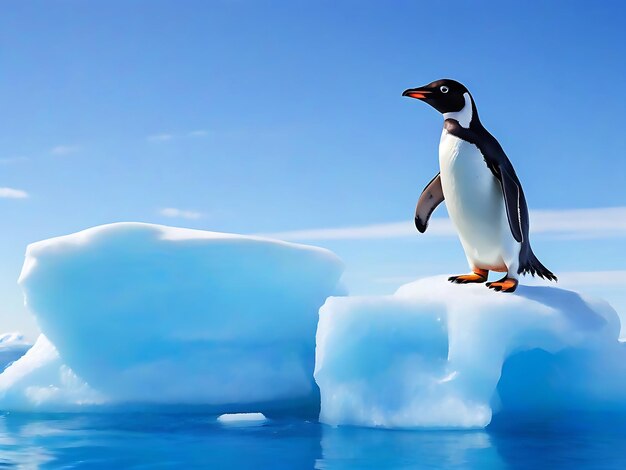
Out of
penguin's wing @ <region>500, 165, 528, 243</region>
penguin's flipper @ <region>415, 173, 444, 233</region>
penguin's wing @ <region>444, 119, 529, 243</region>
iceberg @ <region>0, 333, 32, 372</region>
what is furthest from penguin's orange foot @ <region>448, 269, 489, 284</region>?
iceberg @ <region>0, 333, 32, 372</region>

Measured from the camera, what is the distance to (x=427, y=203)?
6133 millimetres

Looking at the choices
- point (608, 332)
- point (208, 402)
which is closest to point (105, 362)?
point (208, 402)

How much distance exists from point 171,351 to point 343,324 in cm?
192

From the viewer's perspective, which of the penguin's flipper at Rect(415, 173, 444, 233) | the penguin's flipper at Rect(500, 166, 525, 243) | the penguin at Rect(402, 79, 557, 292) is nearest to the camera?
the penguin's flipper at Rect(500, 166, 525, 243)

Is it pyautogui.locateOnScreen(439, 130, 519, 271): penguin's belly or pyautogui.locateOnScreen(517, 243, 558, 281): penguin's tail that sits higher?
pyautogui.locateOnScreen(439, 130, 519, 271): penguin's belly

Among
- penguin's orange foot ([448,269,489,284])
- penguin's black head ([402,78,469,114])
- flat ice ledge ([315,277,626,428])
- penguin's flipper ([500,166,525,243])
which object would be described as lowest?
flat ice ledge ([315,277,626,428])

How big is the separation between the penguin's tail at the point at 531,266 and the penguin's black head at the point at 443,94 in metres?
1.13

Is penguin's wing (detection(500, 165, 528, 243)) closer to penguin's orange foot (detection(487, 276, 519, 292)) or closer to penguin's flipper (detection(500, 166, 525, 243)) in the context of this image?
penguin's flipper (detection(500, 166, 525, 243))

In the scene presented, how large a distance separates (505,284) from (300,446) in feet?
6.42

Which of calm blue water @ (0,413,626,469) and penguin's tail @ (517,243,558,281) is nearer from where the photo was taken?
calm blue water @ (0,413,626,469)

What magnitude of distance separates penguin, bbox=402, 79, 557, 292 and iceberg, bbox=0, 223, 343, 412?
1.68 m

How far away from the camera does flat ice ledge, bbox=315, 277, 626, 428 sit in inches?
191

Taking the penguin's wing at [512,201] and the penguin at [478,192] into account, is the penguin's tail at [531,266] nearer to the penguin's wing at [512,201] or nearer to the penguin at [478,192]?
the penguin at [478,192]

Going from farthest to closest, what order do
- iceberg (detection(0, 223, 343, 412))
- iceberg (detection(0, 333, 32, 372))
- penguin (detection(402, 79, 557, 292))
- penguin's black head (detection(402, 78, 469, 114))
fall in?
iceberg (detection(0, 333, 32, 372)) < iceberg (detection(0, 223, 343, 412)) < penguin's black head (detection(402, 78, 469, 114)) < penguin (detection(402, 79, 557, 292))
